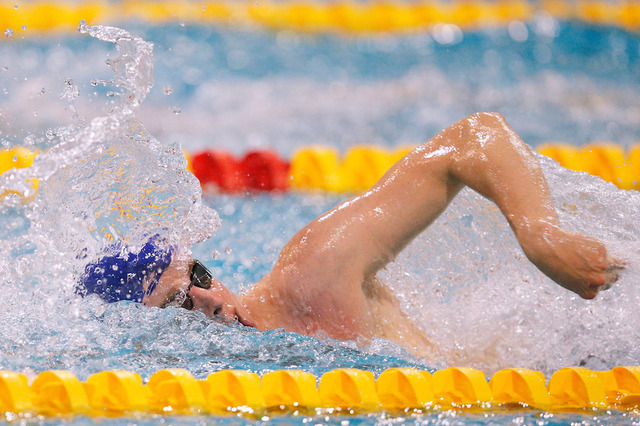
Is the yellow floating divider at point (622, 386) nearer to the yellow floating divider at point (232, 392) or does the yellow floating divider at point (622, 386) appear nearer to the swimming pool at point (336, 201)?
the swimming pool at point (336, 201)

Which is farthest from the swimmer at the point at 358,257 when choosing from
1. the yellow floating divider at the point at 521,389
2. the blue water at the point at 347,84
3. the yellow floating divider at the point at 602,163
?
the blue water at the point at 347,84

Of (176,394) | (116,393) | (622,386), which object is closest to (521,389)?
(622,386)

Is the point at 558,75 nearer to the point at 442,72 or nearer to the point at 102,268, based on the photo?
the point at 442,72

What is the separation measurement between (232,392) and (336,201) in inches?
110

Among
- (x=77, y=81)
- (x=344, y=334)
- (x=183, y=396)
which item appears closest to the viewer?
(x=183, y=396)

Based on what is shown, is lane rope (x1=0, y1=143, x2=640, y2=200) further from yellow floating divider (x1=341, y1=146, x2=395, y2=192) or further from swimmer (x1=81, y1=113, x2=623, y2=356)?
swimmer (x1=81, y1=113, x2=623, y2=356)

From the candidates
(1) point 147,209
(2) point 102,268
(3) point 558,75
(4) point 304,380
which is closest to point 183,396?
(4) point 304,380

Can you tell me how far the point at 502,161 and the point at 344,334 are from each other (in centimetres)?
55

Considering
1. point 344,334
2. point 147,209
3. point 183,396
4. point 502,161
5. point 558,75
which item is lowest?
point 183,396

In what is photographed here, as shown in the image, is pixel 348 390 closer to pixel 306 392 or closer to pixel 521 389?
pixel 306 392

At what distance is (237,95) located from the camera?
23.4 ft

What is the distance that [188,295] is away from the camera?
1.85 metres

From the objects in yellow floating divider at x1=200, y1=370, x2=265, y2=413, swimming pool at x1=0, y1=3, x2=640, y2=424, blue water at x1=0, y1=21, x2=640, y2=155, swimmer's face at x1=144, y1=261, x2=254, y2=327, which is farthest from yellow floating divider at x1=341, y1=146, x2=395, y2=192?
yellow floating divider at x1=200, y1=370, x2=265, y2=413

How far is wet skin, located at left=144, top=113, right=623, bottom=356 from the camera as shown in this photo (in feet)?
5.81
